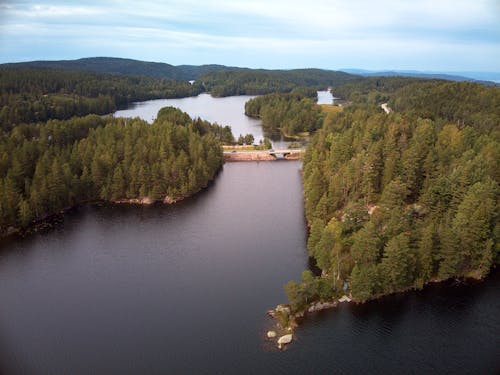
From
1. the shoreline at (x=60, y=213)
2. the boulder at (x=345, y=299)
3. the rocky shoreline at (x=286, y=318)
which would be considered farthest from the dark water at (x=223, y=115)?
the rocky shoreline at (x=286, y=318)

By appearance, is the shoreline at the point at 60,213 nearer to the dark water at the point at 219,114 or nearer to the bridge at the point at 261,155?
the bridge at the point at 261,155

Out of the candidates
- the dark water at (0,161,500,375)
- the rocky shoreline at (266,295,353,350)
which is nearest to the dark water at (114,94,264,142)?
the dark water at (0,161,500,375)

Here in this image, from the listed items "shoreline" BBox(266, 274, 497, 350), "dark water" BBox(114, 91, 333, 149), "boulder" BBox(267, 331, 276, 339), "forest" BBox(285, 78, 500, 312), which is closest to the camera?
"boulder" BBox(267, 331, 276, 339)

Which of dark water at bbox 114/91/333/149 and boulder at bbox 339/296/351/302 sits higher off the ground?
dark water at bbox 114/91/333/149

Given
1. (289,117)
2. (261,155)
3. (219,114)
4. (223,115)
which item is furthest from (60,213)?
(219,114)

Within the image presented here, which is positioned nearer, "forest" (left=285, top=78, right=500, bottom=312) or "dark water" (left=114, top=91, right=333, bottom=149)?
"forest" (left=285, top=78, right=500, bottom=312)

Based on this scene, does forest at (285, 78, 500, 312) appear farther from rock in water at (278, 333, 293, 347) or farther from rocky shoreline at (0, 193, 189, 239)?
rocky shoreline at (0, 193, 189, 239)
